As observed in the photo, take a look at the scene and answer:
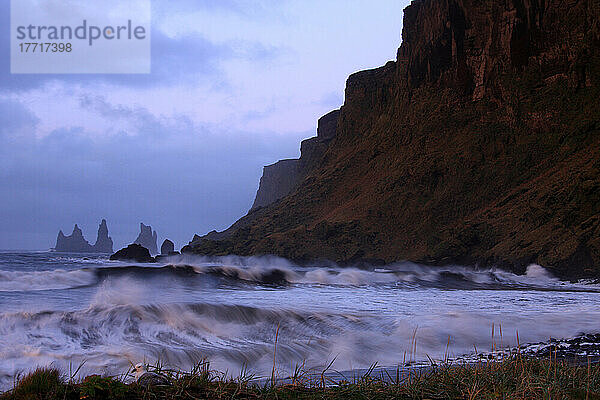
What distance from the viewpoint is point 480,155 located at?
40312 mm

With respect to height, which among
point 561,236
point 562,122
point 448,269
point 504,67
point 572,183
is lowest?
point 448,269

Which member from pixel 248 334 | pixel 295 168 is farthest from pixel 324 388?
pixel 295 168

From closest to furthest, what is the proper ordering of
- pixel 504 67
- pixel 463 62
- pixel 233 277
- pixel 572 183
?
pixel 233 277 < pixel 572 183 < pixel 504 67 < pixel 463 62

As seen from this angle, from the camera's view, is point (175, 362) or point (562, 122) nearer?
point (175, 362)

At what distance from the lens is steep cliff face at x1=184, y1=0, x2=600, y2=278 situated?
1219 inches

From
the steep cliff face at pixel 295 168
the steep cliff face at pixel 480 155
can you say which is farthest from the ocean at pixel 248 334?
the steep cliff face at pixel 295 168

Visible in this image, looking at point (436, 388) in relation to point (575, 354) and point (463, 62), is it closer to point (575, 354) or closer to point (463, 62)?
point (575, 354)

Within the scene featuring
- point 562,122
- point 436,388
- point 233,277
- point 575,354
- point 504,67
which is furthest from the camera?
point 504,67

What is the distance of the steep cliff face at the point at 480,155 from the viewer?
30969mm

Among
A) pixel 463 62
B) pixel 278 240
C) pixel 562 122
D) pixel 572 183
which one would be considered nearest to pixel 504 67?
pixel 463 62

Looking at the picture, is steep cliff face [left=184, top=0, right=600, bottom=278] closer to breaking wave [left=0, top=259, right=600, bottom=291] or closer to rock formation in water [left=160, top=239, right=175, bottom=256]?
breaking wave [left=0, top=259, right=600, bottom=291]

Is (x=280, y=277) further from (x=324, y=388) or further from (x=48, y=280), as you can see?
(x=324, y=388)

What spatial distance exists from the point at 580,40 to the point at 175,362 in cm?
3999

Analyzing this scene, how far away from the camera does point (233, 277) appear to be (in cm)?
2009
